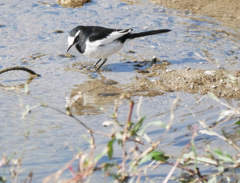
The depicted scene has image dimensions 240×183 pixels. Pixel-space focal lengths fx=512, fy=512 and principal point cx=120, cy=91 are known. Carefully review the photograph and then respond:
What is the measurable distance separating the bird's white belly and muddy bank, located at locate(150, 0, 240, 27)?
1917 millimetres

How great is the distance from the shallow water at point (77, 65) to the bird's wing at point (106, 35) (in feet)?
0.99

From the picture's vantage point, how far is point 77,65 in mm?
5688

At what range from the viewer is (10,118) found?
4.04 meters

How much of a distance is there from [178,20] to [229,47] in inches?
40.4

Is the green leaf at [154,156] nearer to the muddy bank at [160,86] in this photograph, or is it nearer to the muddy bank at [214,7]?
the muddy bank at [160,86]

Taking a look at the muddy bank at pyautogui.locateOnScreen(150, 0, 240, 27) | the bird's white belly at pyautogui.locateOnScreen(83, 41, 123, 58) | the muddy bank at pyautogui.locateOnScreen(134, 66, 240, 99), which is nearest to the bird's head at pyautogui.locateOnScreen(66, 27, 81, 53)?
the bird's white belly at pyautogui.locateOnScreen(83, 41, 123, 58)

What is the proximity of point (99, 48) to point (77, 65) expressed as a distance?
0.31 meters

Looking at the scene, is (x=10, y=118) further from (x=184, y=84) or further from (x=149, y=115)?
(x=184, y=84)

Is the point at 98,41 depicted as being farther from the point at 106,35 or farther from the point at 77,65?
the point at 77,65

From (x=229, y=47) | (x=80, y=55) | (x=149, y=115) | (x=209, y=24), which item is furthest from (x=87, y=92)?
(x=209, y=24)

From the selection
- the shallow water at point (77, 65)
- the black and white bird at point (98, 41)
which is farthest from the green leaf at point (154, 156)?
the black and white bird at point (98, 41)

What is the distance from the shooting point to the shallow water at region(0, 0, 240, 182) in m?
3.62

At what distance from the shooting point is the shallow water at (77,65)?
362cm

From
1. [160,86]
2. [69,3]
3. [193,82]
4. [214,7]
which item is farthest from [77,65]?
[214,7]
